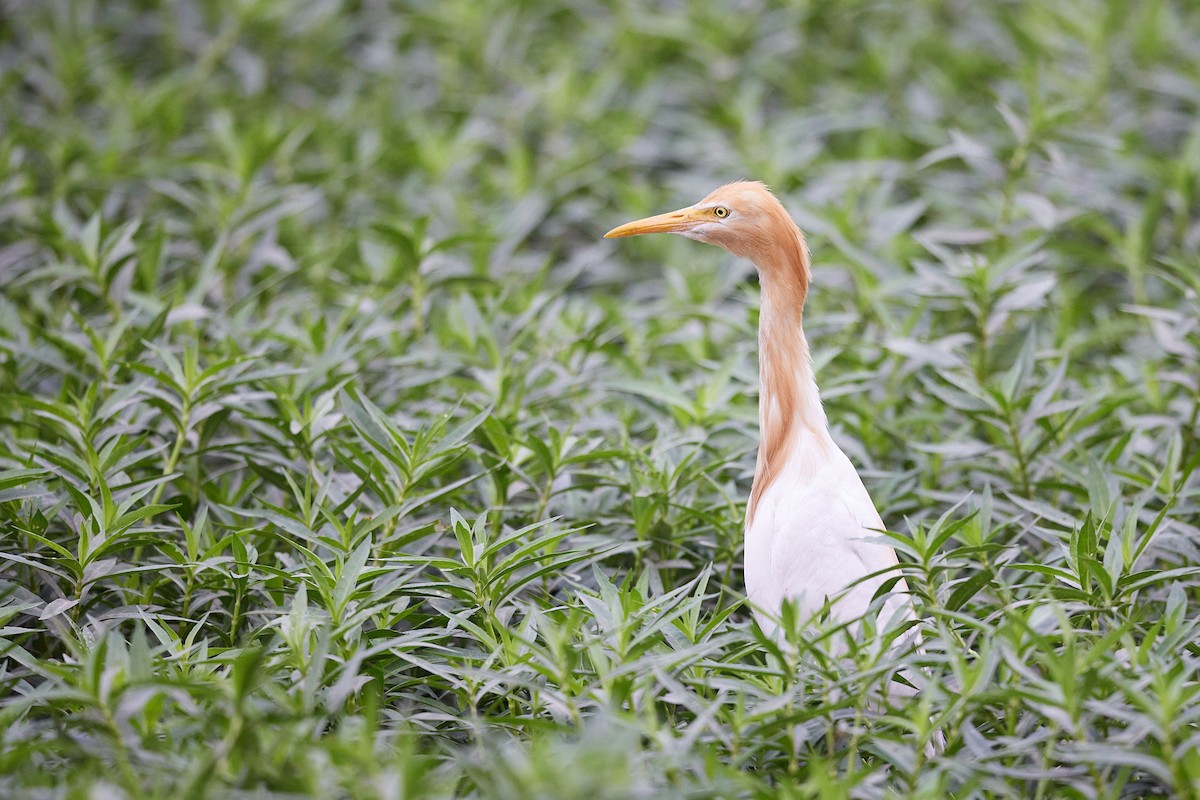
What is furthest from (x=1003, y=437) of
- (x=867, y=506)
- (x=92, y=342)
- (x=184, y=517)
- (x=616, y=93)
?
(x=616, y=93)

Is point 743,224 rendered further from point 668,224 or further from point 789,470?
point 789,470

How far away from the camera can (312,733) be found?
2.15 meters

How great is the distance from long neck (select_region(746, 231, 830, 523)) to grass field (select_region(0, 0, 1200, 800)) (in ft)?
0.71

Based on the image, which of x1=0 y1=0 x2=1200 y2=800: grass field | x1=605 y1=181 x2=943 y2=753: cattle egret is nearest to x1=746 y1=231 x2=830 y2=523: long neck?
x1=605 y1=181 x2=943 y2=753: cattle egret

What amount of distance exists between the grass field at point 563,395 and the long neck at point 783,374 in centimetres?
22

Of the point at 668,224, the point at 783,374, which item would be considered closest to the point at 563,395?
the point at 668,224

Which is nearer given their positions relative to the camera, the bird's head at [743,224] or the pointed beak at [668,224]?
the bird's head at [743,224]

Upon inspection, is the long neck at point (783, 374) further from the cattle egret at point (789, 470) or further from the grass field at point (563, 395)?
the grass field at point (563, 395)

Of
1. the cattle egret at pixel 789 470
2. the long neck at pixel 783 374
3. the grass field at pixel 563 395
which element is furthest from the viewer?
the long neck at pixel 783 374

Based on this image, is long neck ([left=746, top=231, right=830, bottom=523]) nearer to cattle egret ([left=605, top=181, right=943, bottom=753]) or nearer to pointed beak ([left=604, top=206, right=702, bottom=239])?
cattle egret ([left=605, top=181, right=943, bottom=753])

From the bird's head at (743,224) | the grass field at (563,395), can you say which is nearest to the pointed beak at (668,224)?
the bird's head at (743,224)

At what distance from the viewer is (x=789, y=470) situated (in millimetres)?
2910

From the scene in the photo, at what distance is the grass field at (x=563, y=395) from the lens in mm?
2244

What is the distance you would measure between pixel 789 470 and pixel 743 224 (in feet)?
2.18
